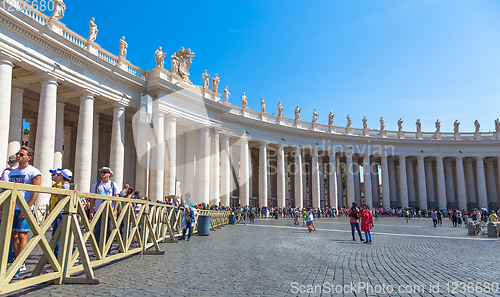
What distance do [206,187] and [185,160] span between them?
623 centimetres

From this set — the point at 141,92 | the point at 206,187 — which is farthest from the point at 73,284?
the point at 206,187

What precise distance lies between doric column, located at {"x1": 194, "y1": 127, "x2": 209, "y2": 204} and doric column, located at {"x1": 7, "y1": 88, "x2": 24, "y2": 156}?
59.6 feet

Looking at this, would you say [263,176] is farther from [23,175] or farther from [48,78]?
[23,175]

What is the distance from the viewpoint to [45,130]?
23.4m

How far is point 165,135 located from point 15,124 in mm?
13046

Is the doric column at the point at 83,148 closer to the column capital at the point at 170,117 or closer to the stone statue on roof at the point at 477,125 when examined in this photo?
the column capital at the point at 170,117

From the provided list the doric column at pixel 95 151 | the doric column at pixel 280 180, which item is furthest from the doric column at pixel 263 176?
the doric column at pixel 95 151

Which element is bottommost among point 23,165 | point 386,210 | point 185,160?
point 386,210

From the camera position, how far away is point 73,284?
255 inches

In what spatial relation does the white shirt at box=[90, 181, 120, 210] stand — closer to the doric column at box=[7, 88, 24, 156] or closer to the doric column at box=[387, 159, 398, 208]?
the doric column at box=[7, 88, 24, 156]

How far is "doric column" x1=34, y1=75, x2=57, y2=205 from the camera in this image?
23078 mm

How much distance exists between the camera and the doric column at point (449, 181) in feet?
216

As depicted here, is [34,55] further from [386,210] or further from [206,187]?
[386,210]

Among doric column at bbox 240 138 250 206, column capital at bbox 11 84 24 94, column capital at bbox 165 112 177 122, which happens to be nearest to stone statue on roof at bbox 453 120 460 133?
doric column at bbox 240 138 250 206
